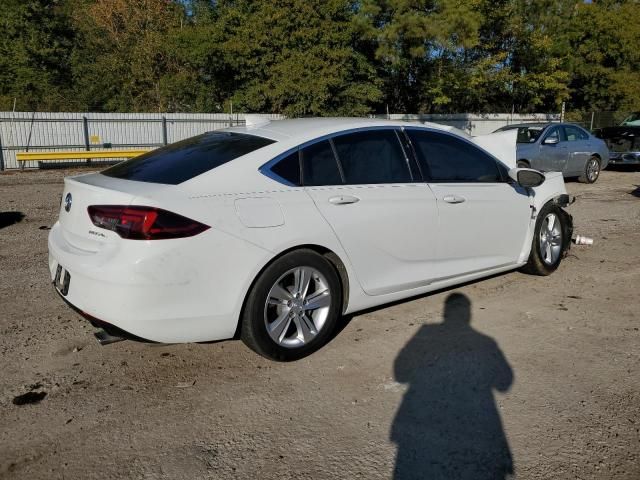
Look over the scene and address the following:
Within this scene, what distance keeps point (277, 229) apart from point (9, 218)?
6.90 m

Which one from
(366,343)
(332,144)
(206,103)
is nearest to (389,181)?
(332,144)

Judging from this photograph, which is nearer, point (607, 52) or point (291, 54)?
point (291, 54)

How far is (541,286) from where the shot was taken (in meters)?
5.29

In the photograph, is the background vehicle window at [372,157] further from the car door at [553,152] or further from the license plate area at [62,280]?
the car door at [553,152]

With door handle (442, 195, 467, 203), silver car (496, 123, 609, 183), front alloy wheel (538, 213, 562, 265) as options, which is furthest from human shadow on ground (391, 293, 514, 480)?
silver car (496, 123, 609, 183)

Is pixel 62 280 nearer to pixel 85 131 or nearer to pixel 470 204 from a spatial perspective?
pixel 470 204

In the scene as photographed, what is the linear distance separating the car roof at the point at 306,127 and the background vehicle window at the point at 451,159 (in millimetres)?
137

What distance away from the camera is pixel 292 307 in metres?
3.53

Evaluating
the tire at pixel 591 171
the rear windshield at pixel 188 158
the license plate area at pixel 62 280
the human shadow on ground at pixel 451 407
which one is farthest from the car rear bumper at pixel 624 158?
the license plate area at pixel 62 280

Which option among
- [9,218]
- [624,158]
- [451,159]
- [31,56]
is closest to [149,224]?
[451,159]

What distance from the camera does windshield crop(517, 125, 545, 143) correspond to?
1302cm

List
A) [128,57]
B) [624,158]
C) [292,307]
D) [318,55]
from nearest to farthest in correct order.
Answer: [292,307], [624,158], [318,55], [128,57]

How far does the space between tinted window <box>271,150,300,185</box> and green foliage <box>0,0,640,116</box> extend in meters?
22.3

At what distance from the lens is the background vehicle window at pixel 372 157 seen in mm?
3902
